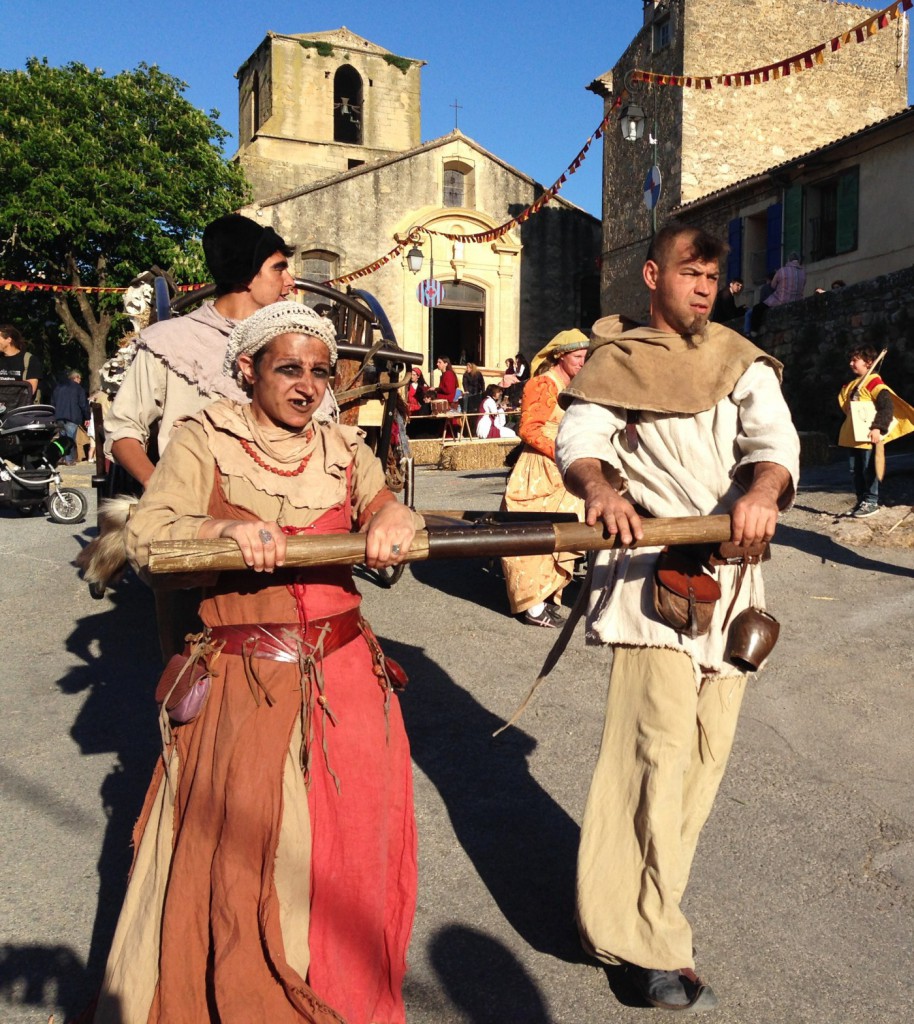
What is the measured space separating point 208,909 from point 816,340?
1547 cm

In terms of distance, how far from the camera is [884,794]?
3.91m

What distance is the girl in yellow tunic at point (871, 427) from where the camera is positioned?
364 inches

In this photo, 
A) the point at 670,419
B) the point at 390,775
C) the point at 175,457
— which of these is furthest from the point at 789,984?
the point at 175,457

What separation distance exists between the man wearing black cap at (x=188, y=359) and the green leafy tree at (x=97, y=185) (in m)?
23.2

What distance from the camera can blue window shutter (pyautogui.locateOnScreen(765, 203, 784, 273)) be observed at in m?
20.6

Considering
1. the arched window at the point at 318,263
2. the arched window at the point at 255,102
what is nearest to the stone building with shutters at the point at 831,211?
the arched window at the point at 318,263

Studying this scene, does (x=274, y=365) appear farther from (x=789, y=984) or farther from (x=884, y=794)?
(x=884, y=794)

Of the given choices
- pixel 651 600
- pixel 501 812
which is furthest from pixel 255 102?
pixel 651 600

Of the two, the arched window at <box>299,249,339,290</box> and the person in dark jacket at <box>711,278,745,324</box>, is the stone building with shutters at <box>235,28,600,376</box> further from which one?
the person in dark jacket at <box>711,278,745,324</box>

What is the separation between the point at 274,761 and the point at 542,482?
4.47 meters

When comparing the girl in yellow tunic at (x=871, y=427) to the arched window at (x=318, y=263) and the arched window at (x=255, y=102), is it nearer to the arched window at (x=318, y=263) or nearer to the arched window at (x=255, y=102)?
the arched window at (x=318, y=263)

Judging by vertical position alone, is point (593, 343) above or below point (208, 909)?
above

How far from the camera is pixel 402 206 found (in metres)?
30.5

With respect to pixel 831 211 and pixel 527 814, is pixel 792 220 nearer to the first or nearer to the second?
pixel 831 211
